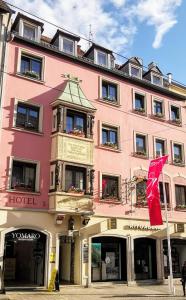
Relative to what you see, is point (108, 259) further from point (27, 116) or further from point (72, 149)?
point (27, 116)

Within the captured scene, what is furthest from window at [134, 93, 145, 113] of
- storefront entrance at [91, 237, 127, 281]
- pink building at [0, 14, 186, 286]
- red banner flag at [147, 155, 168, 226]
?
storefront entrance at [91, 237, 127, 281]

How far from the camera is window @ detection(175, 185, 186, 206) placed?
28406 millimetres

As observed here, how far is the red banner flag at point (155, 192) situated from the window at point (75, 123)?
492 centimetres

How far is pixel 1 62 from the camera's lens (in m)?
21.9

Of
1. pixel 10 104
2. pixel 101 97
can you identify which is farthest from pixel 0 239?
pixel 101 97

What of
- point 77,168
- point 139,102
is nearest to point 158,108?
point 139,102

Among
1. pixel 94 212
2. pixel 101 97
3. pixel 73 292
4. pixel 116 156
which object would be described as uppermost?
pixel 101 97

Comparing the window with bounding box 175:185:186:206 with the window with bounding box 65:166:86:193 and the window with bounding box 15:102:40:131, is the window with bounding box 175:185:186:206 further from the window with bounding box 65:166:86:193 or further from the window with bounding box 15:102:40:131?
the window with bounding box 15:102:40:131

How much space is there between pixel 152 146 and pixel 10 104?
1140 cm

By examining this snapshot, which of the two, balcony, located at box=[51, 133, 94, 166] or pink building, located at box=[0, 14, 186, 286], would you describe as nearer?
pink building, located at box=[0, 14, 186, 286]

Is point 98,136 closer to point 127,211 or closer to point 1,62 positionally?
point 127,211

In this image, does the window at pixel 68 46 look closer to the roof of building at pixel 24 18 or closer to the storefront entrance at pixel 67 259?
the roof of building at pixel 24 18

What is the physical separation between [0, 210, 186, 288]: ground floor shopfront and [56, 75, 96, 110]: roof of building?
6.90 m

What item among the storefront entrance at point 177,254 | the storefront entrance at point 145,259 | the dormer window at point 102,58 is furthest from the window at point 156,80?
the storefront entrance at point 145,259
